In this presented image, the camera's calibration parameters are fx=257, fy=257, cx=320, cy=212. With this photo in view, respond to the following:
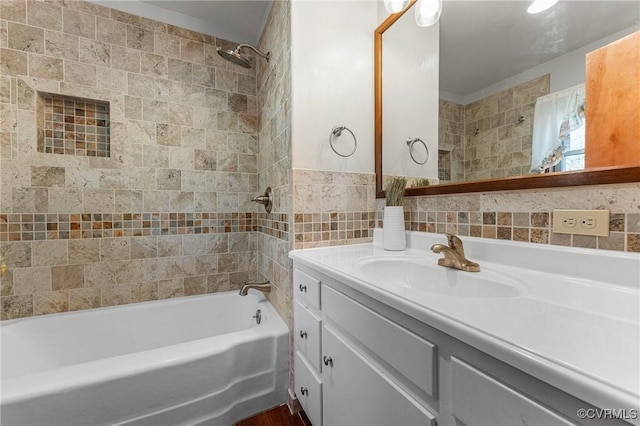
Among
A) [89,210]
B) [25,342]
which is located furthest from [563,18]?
[25,342]

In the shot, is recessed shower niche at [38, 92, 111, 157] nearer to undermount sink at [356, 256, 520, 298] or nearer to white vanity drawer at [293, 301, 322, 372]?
white vanity drawer at [293, 301, 322, 372]

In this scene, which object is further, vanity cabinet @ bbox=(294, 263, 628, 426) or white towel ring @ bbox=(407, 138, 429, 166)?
white towel ring @ bbox=(407, 138, 429, 166)

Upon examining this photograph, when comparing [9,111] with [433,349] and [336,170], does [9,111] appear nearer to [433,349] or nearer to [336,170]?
[336,170]

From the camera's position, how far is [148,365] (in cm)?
106

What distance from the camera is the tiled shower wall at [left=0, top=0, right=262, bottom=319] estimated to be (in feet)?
5.00

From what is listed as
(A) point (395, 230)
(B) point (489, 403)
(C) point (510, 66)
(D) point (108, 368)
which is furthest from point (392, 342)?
(D) point (108, 368)

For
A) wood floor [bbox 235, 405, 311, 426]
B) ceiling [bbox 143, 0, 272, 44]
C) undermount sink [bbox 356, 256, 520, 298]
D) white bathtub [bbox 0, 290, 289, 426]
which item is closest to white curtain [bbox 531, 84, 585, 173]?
undermount sink [bbox 356, 256, 520, 298]

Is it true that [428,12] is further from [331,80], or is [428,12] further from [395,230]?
[395,230]

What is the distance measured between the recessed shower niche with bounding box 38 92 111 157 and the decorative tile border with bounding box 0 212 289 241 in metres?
0.43

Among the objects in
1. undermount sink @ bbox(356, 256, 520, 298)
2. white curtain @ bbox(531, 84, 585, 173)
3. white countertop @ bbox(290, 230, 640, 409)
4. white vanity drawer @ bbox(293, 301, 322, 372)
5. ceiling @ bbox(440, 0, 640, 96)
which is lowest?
white vanity drawer @ bbox(293, 301, 322, 372)

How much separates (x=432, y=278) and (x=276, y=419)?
1081mm

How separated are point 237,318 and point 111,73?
1892 mm

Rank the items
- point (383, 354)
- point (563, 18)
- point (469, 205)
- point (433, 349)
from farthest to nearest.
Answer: point (469, 205) → point (563, 18) → point (383, 354) → point (433, 349)

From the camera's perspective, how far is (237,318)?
192 centimetres
